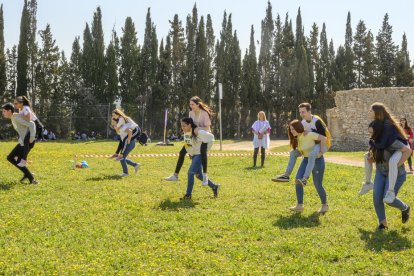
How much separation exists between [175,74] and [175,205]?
3295 centimetres

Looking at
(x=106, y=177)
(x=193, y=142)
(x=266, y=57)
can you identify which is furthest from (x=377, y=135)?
(x=266, y=57)

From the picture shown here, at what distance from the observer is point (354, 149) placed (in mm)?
23812

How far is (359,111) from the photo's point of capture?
23703 mm

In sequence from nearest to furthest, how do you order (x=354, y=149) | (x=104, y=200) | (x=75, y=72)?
(x=104, y=200) → (x=354, y=149) → (x=75, y=72)

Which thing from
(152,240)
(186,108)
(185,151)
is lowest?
(152,240)

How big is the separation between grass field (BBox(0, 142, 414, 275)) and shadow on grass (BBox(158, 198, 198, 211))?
0.02m

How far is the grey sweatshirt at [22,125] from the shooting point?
32.4ft

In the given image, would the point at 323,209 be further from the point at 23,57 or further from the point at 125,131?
the point at 23,57

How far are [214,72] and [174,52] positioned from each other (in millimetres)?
3851

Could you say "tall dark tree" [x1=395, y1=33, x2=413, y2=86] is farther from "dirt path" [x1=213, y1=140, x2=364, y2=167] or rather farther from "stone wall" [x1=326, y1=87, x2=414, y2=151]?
"stone wall" [x1=326, y1=87, x2=414, y2=151]

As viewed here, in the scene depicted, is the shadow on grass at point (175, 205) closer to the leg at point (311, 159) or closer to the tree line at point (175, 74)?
the leg at point (311, 159)

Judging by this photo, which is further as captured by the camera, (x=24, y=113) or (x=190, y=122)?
(x=24, y=113)

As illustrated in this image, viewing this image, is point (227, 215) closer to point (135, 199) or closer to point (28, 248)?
point (135, 199)

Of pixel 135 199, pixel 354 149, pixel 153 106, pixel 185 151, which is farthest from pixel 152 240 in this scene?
pixel 153 106
